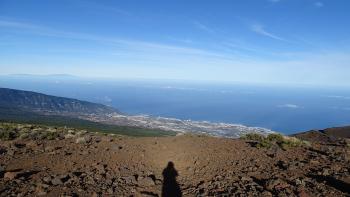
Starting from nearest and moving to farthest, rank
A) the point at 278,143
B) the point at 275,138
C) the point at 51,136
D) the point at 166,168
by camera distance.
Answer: the point at 166,168, the point at 278,143, the point at 51,136, the point at 275,138

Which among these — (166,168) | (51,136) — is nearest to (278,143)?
(166,168)

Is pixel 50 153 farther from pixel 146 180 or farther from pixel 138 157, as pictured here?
pixel 146 180

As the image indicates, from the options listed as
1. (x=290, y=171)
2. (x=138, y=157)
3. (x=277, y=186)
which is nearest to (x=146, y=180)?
(x=138, y=157)

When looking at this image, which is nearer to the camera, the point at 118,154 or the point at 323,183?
the point at 323,183

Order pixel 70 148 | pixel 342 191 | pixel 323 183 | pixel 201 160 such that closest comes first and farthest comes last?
pixel 342 191, pixel 323 183, pixel 201 160, pixel 70 148

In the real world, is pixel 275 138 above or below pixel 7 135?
above

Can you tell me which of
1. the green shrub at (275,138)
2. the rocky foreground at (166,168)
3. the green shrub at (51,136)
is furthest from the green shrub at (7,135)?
the green shrub at (275,138)

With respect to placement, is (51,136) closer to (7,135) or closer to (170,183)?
(7,135)
